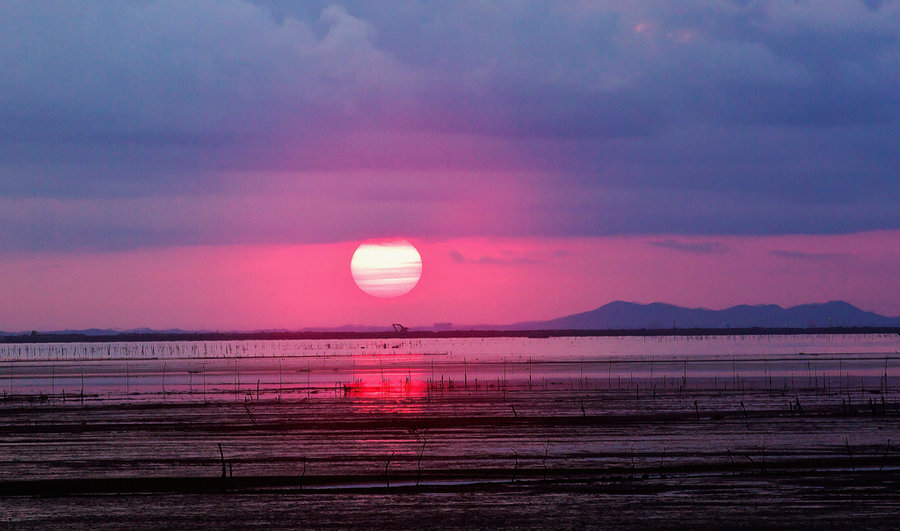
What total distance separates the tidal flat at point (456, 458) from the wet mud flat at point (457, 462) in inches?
5.0

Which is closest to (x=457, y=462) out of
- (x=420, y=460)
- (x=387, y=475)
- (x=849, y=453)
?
(x=420, y=460)

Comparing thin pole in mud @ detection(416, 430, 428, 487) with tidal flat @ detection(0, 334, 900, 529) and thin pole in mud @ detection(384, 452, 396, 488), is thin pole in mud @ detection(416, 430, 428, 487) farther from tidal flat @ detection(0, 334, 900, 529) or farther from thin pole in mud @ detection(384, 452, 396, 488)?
thin pole in mud @ detection(384, 452, 396, 488)

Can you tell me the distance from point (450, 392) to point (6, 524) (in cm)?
5008

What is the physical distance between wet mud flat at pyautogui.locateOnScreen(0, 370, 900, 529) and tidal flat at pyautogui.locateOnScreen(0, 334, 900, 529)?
0.13 metres

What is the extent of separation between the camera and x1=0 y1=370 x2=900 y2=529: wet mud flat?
28312 mm

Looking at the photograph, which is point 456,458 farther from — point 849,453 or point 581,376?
point 581,376

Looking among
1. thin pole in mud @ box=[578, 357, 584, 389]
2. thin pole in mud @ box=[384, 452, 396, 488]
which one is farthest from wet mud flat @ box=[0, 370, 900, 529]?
thin pole in mud @ box=[578, 357, 584, 389]

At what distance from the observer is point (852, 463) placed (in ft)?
117

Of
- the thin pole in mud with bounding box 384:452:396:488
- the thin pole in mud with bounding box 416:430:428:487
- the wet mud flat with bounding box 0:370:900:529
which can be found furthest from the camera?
the thin pole in mud with bounding box 416:430:428:487

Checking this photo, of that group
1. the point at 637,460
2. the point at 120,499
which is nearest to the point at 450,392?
the point at 637,460

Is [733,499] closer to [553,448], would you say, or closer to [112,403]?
[553,448]

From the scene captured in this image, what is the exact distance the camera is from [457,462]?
38312 mm

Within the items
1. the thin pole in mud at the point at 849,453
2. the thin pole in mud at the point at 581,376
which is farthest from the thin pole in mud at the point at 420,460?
the thin pole in mud at the point at 581,376

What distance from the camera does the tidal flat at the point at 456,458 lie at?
93.3 feet
